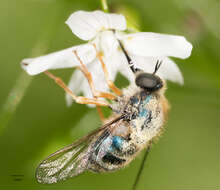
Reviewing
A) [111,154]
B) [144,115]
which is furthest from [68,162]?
[144,115]

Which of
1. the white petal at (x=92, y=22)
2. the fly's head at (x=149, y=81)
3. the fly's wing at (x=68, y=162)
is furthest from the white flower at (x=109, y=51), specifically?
the fly's wing at (x=68, y=162)

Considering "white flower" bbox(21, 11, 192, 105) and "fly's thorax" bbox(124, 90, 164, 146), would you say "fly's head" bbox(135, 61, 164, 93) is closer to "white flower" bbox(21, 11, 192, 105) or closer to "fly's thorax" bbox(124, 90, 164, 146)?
"fly's thorax" bbox(124, 90, 164, 146)

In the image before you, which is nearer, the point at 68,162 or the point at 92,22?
the point at 68,162

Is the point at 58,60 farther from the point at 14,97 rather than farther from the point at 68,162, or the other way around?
the point at 68,162

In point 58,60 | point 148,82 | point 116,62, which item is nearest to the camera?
point 148,82

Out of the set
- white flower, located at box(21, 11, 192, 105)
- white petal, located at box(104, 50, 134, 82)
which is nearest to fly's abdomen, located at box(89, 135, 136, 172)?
white flower, located at box(21, 11, 192, 105)
